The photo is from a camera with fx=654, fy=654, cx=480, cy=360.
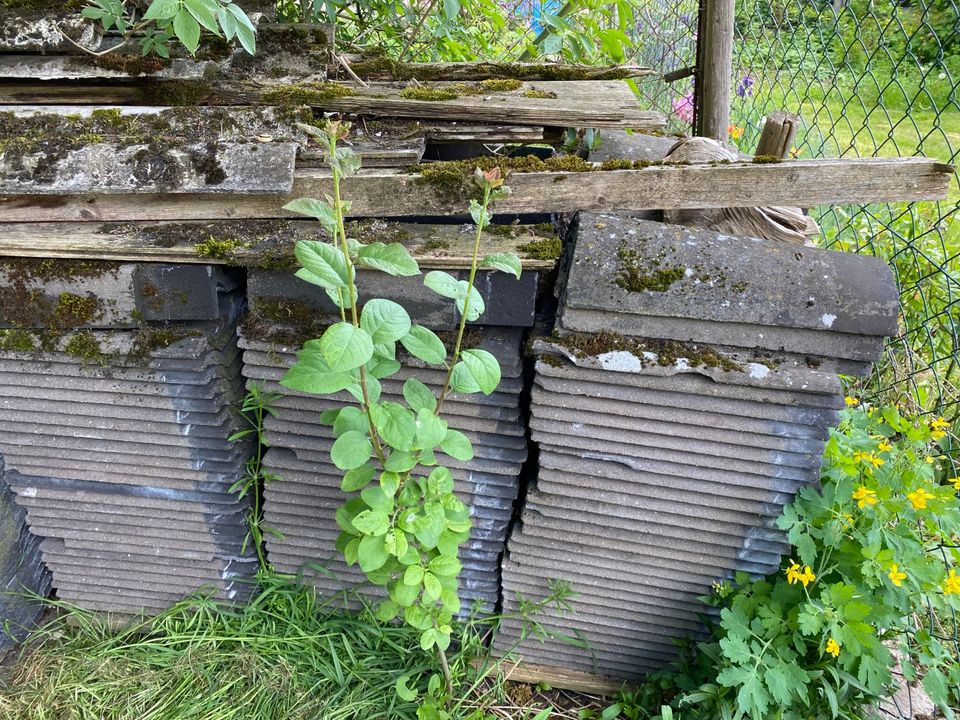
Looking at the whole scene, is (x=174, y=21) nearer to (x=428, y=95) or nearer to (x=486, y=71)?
(x=428, y=95)

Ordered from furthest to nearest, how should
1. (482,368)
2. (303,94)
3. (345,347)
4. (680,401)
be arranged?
(303,94)
(680,401)
(482,368)
(345,347)

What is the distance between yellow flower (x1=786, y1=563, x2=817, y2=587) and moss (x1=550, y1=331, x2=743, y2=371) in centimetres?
69

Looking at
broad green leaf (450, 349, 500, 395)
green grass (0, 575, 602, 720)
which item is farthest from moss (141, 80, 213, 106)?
green grass (0, 575, 602, 720)

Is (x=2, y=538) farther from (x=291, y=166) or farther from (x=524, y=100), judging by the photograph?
(x=524, y=100)

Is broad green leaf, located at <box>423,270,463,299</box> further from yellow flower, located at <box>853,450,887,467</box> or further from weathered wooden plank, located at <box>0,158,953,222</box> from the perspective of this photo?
yellow flower, located at <box>853,450,887,467</box>

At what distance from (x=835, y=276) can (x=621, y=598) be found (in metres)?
1.32

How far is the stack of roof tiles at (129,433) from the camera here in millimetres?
1976

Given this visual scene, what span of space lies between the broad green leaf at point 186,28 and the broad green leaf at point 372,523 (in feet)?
4.08

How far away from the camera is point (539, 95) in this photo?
2.22 metres

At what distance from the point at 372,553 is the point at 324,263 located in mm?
832

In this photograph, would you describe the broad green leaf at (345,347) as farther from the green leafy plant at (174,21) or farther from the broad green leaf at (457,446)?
the green leafy plant at (174,21)

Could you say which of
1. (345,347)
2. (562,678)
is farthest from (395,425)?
(562,678)

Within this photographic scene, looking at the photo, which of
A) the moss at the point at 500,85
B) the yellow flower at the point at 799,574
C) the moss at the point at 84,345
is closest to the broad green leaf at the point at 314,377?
the moss at the point at 84,345

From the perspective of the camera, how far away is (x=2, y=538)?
96.0 inches
